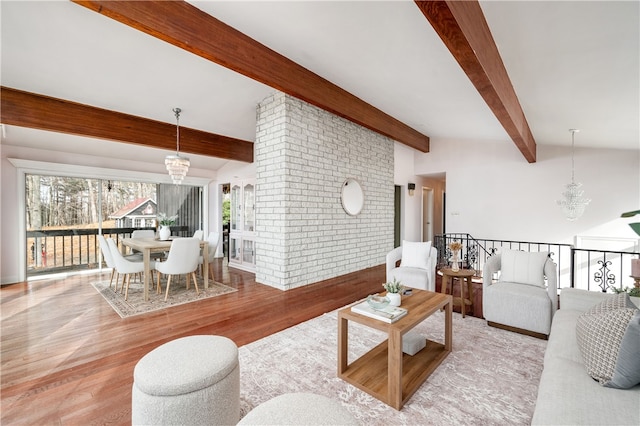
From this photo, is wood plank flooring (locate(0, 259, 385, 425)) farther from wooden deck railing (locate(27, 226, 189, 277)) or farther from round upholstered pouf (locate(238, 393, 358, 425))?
round upholstered pouf (locate(238, 393, 358, 425))

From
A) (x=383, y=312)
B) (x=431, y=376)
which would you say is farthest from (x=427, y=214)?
(x=383, y=312)

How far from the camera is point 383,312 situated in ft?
6.49

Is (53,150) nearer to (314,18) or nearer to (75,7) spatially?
(75,7)

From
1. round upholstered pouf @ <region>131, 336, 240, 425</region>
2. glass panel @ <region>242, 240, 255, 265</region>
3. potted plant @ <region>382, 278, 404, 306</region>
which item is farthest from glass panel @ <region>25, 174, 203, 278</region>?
potted plant @ <region>382, 278, 404, 306</region>

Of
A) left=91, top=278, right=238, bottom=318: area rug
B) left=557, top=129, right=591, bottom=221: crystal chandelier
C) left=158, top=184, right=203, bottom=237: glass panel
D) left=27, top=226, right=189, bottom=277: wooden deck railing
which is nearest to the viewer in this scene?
left=91, top=278, right=238, bottom=318: area rug

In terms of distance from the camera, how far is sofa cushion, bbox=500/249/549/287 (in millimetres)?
2988

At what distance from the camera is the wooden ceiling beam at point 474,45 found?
5.77 ft

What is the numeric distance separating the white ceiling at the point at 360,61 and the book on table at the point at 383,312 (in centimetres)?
226

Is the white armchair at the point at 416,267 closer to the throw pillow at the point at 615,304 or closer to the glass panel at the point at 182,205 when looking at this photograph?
the throw pillow at the point at 615,304

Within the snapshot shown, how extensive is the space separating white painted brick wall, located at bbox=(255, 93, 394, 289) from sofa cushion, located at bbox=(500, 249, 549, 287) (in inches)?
106

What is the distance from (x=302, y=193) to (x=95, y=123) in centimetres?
341

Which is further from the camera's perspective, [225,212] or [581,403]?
[225,212]

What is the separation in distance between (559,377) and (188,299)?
3937mm

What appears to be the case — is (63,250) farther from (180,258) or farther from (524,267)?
(524,267)
